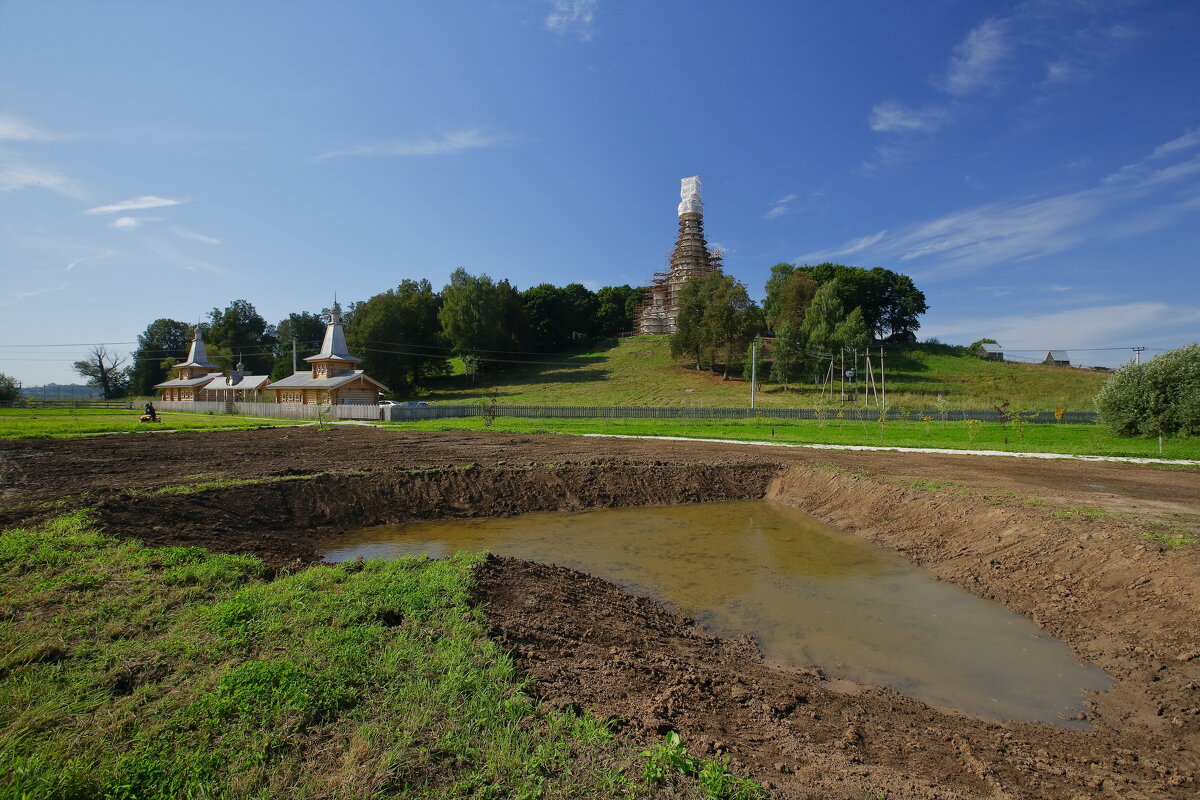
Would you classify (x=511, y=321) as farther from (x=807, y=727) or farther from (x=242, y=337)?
(x=807, y=727)

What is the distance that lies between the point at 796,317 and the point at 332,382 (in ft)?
182

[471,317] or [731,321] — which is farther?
[471,317]

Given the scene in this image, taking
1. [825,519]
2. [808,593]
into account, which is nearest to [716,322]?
[825,519]

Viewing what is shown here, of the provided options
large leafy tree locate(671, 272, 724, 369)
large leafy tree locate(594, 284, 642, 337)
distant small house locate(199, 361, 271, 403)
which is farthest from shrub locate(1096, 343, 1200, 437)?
large leafy tree locate(594, 284, 642, 337)

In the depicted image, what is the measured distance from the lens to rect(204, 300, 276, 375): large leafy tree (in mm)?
92000

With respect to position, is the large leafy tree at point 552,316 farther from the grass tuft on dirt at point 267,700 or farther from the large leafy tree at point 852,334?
the grass tuft on dirt at point 267,700

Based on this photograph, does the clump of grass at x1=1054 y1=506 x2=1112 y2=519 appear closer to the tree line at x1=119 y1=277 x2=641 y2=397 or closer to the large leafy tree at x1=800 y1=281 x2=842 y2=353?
the large leafy tree at x1=800 y1=281 x2=842 y2=353

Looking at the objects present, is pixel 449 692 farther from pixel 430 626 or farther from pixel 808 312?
pixel 808 312

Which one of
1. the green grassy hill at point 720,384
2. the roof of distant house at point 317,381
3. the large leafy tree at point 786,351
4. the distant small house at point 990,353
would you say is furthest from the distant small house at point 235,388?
the distant small house at point 990,353

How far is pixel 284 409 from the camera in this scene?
52.8 meters

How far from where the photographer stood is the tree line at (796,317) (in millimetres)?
62062

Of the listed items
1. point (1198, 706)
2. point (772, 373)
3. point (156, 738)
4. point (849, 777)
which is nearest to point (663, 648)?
point (849, 777)

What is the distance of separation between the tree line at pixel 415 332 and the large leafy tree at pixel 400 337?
0.14 m

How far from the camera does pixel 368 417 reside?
46531 millimetres
